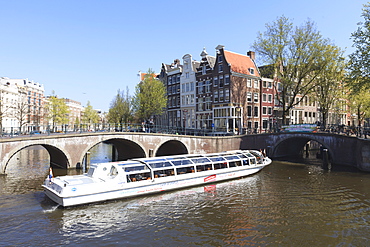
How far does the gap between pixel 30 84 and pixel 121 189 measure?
98.3 m

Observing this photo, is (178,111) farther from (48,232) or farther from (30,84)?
(30,84)

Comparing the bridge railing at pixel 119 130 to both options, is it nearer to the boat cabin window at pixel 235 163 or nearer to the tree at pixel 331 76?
the tree at pixel 331 76

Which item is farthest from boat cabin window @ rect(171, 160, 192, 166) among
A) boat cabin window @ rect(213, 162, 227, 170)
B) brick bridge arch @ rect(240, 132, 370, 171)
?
brick bridge arch @ rect(240, 132, 370, 171)

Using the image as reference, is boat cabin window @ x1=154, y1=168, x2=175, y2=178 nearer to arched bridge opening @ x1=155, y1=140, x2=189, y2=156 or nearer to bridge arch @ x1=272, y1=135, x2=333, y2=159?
arched bridge opening @ x1=155, y1=140, x2=189, y2=156

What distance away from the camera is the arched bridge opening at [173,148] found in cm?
3676

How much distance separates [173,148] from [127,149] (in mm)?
6646

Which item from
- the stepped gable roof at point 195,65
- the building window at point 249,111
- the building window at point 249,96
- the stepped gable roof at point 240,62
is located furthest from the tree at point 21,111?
the building window at point 249,96

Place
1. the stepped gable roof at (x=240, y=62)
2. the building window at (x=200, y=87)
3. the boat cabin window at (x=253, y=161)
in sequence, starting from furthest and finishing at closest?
the building window at (x=200, y=87), the stepped gable roof at (x=240, y=62), the boat cabin window at (x=253, y=161)

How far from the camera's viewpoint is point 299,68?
41500mm

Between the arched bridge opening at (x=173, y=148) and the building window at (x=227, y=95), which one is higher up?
the building window at (x=227, y=95)

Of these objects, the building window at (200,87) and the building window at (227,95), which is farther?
the building window at (200,87)

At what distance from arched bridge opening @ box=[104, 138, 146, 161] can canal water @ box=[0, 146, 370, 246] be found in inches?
470

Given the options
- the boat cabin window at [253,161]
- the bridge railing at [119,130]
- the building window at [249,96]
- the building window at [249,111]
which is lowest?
the boat cabin window at [253,161]

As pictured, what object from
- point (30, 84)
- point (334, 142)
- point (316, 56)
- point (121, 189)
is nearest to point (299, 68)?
point (316, 56)
